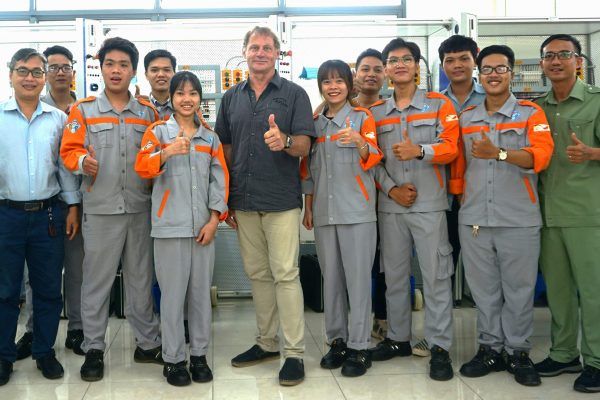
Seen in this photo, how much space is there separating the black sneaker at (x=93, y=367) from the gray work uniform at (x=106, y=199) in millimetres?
43

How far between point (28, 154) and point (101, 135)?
373 mm

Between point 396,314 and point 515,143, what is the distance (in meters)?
1.13

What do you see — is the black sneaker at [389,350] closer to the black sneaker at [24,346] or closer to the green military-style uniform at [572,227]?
the green military-style uniform at [572,227]

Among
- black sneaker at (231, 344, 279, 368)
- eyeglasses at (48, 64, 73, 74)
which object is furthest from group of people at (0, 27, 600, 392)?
eyeglasses at (48, 64, 73, 74)

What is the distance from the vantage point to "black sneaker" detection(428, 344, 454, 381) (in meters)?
3.10

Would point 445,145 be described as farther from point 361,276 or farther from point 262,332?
point 262,332

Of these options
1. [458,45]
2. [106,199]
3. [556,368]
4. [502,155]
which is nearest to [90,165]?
[106,199]

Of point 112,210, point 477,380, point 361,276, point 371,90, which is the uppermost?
point 371,90

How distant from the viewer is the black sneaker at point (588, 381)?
2.88 m

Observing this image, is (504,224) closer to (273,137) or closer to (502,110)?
(502,110)

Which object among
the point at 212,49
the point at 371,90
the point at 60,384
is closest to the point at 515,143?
the point at 371,90

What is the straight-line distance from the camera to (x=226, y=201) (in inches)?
122

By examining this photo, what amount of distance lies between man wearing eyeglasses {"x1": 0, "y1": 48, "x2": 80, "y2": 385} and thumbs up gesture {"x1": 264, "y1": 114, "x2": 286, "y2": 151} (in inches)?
45.5

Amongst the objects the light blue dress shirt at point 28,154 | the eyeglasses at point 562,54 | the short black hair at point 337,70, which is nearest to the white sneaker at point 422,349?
the short black hair at point 337,70
